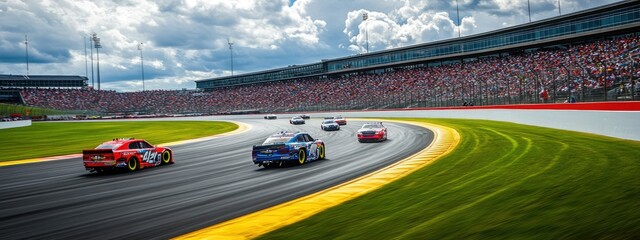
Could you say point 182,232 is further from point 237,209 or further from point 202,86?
point 202,86

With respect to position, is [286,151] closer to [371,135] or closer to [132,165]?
[132,165]

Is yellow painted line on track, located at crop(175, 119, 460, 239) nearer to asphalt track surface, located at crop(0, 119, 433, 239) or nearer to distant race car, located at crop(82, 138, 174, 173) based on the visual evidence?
asphalt track surface, located at crop(0, 119, 433, 239)

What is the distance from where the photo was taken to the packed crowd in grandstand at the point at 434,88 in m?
30.4

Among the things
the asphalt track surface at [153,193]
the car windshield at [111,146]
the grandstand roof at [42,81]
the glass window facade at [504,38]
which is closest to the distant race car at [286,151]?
the asphalt track surface at [153,193]

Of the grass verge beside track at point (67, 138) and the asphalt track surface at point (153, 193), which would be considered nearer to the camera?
the asphalt track surface at point (153, 193)

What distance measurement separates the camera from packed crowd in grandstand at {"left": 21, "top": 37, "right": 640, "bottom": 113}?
3037cm

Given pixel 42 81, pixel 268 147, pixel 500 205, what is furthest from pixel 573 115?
pixel 42 81

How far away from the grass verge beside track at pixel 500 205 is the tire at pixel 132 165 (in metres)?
9.28

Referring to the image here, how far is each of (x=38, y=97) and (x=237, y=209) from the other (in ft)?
367

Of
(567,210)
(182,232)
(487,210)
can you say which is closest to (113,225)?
(182,232)

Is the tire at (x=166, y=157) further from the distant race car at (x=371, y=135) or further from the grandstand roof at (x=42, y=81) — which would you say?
the grandstand roof at (x=42, y=81)

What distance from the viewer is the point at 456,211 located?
22.8 ft

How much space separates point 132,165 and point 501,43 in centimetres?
5789

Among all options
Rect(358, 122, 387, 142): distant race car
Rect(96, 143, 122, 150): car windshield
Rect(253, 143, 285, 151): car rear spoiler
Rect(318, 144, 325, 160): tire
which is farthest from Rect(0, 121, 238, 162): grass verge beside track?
Rect(358, 122, 387, 142): distant race car
